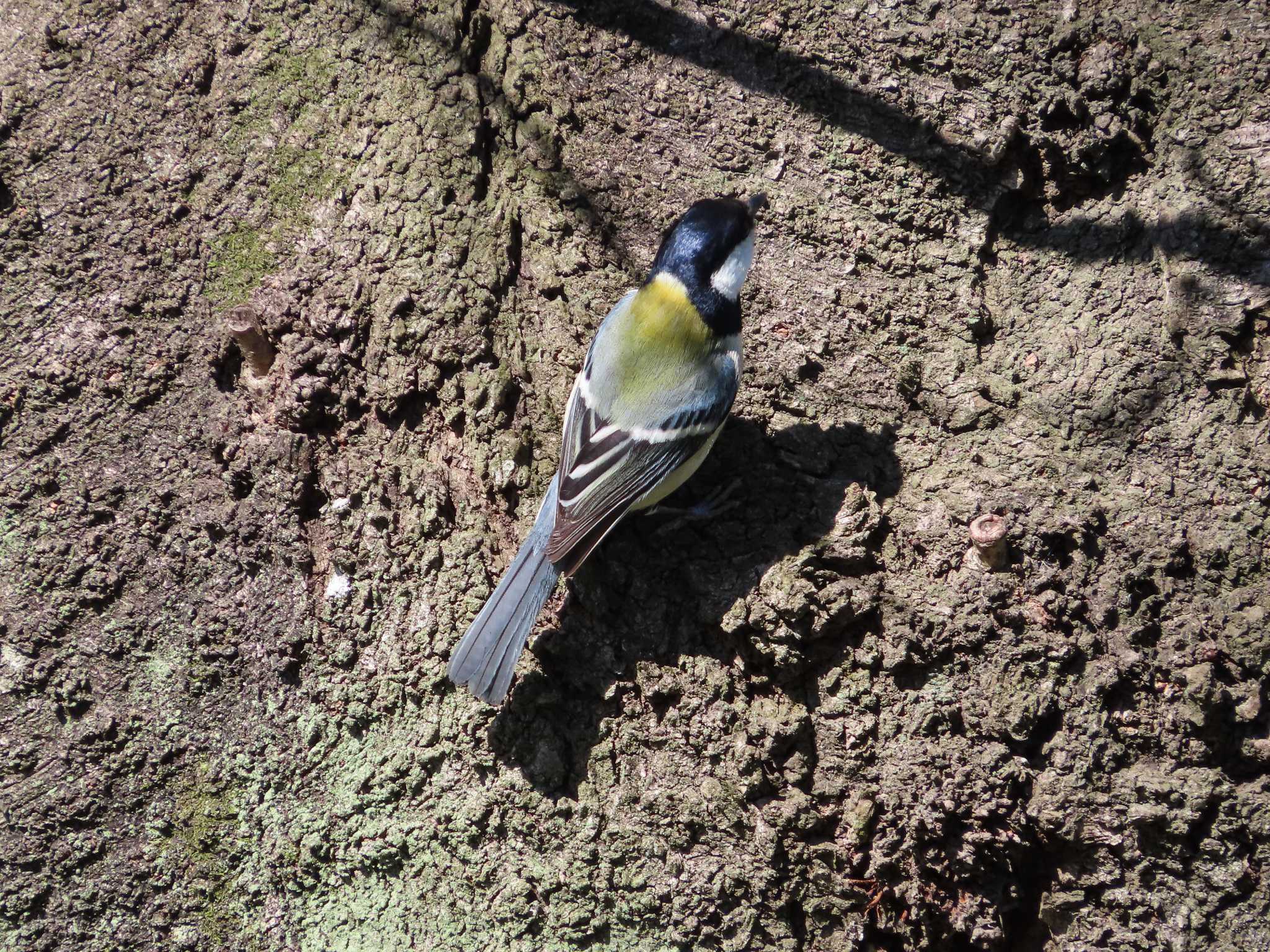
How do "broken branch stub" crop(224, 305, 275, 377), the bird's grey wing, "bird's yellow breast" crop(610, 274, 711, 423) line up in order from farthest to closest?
"bird's yellow breast" crop(610, 274, 711, 423), "broken branch stub" crop(224, 305, 275, 377), the bird's grey wing

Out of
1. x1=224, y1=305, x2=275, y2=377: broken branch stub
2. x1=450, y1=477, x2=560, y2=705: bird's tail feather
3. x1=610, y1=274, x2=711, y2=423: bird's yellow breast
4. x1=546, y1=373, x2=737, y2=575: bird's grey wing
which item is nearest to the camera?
x1=450, y1=477, x2=560, y2=705: bird's tail feather

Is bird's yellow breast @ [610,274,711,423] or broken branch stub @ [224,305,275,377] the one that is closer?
broken branch stub @ [224,305,275,377]

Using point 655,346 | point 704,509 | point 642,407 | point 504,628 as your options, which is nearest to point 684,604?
point 704,509

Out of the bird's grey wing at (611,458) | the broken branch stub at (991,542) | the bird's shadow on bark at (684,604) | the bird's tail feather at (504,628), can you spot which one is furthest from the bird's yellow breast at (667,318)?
the broken branch stub at (991,542)

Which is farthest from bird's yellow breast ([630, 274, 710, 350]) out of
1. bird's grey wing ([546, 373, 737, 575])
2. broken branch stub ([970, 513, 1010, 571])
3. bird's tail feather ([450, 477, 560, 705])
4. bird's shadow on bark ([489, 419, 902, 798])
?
broken branch stub ([970, 513, 1010, 571])

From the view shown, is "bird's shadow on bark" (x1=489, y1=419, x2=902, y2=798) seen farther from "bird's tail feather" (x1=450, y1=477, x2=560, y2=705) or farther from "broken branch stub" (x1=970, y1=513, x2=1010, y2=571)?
"broken branch stub" (x1=970, y1=513, x2=1010, y2=571)

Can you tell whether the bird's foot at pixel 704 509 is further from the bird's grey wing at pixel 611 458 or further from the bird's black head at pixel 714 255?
the bird's black head at pixel 714 255

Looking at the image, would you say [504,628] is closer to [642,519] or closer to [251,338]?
[642,519]

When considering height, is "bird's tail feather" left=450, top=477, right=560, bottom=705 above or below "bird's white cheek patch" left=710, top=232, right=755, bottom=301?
below
